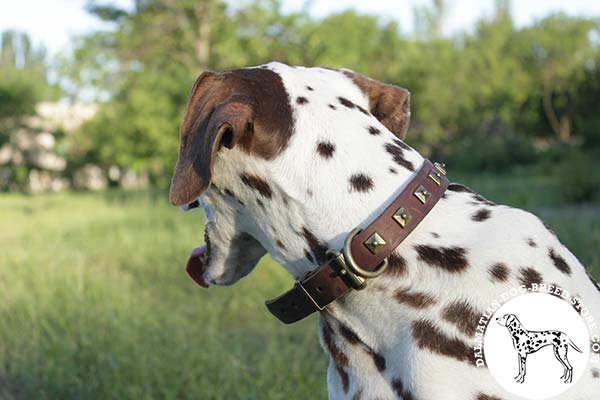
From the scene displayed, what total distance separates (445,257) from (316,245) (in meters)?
0.33

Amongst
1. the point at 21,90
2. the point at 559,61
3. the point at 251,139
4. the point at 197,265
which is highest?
the point at 251,139

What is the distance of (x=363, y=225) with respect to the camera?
173cm

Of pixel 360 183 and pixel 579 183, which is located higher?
pixel 360 183

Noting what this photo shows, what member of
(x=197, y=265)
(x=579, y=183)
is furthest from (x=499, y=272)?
(x=579, y=183)

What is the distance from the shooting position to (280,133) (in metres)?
1.83

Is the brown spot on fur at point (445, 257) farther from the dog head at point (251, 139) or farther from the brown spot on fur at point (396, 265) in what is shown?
the dog head at point (251, 139)

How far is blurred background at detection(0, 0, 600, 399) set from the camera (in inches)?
157

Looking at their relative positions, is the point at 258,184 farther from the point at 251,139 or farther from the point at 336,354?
the point at 336,354

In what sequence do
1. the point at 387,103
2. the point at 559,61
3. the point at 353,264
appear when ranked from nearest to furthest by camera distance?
the point at 353,264 < the point at 387,103 < the point at 559,61

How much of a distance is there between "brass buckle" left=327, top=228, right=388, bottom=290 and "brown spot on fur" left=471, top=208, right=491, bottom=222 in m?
0.29

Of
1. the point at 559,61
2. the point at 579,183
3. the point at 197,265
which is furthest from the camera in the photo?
the point at 559,61

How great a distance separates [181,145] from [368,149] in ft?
1.62

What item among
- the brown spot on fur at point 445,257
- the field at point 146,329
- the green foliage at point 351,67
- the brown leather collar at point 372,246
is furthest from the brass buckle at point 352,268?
the green foliage at point 351,67

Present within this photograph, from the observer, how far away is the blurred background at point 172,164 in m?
3.99
